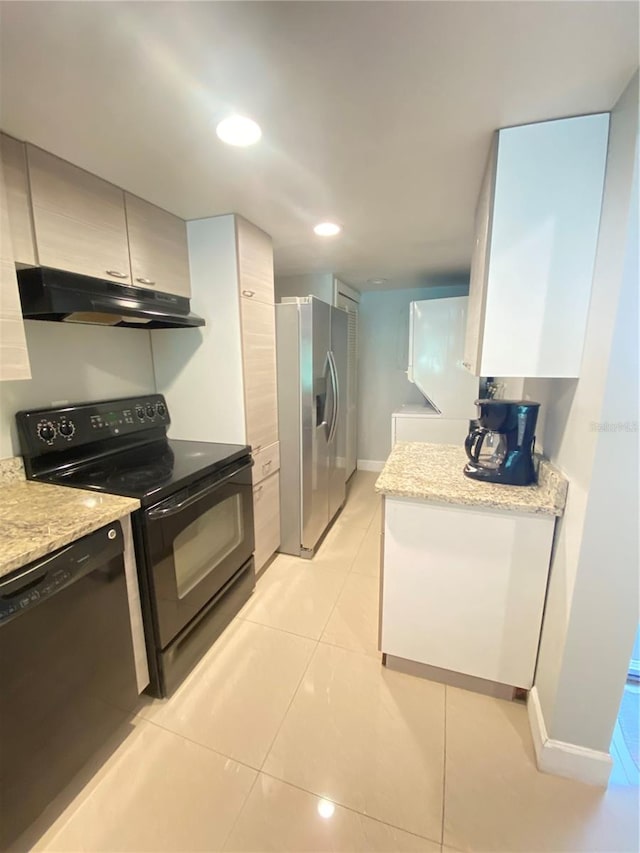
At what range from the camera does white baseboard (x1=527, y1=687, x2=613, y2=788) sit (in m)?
1.20

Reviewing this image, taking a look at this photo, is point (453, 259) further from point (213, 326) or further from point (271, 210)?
point (213, 326)

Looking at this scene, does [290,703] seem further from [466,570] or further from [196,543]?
[466,570]

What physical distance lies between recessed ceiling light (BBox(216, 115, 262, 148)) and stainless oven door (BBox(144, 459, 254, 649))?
1311 mm

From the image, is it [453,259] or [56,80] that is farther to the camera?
[453,259]

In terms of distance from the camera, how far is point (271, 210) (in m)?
1.78

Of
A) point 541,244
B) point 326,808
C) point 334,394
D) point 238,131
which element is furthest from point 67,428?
point 541,244

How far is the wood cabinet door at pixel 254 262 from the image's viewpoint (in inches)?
74.3

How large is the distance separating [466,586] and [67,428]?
6.30 feet

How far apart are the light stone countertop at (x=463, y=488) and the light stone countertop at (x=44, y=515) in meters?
1.05

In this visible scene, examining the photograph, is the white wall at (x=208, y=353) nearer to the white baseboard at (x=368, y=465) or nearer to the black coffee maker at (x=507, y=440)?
the black coffee maker at (x=507, y=440)

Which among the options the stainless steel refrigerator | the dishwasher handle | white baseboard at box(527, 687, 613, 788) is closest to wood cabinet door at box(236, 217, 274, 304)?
the stainless steel refrigerator

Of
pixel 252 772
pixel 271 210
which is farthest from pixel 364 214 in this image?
pixel 252 772

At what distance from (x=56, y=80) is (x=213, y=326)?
111cm

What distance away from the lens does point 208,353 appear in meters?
2.01
